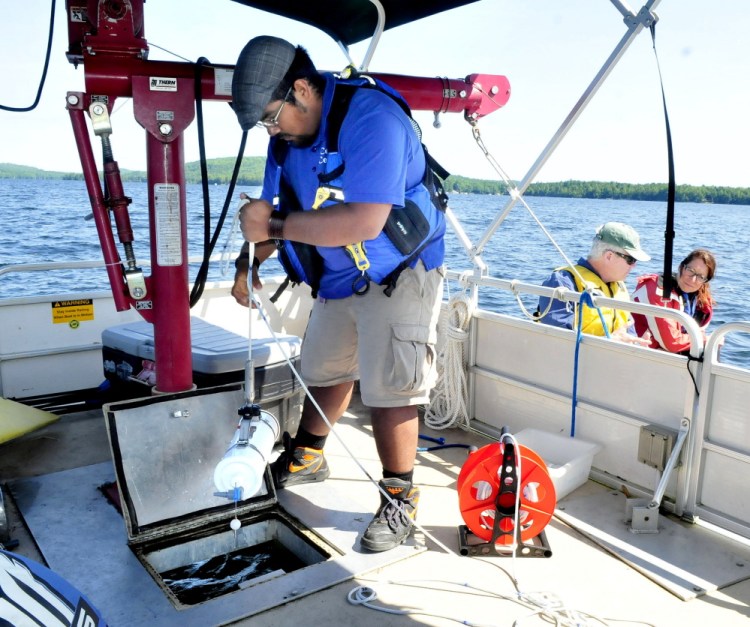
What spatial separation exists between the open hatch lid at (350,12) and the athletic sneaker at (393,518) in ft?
8.76

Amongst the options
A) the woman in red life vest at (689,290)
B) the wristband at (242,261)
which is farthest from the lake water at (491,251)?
the woman in red life vest at (689,290)

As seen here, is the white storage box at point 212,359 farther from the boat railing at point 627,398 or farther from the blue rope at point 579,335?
the blue rope at point 579,335

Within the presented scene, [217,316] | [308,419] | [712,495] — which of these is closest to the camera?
[712,495]

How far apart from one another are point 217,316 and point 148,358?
3.70 feet

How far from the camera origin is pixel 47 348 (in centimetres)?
443

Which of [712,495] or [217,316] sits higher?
[217,316]

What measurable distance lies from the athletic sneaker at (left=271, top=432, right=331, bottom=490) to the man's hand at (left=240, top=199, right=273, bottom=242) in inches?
49.7

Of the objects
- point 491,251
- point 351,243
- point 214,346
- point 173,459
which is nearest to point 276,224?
point 351,243

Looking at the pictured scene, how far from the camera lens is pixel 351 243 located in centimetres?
254

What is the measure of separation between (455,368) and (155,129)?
2.26 meters

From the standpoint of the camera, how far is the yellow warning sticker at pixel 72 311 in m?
4.42

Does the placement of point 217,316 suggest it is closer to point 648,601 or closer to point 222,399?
point 222,399

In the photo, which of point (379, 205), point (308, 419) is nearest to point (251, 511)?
point (308, 419)

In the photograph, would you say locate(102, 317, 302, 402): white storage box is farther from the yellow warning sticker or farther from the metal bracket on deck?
the metal bracket on deck
